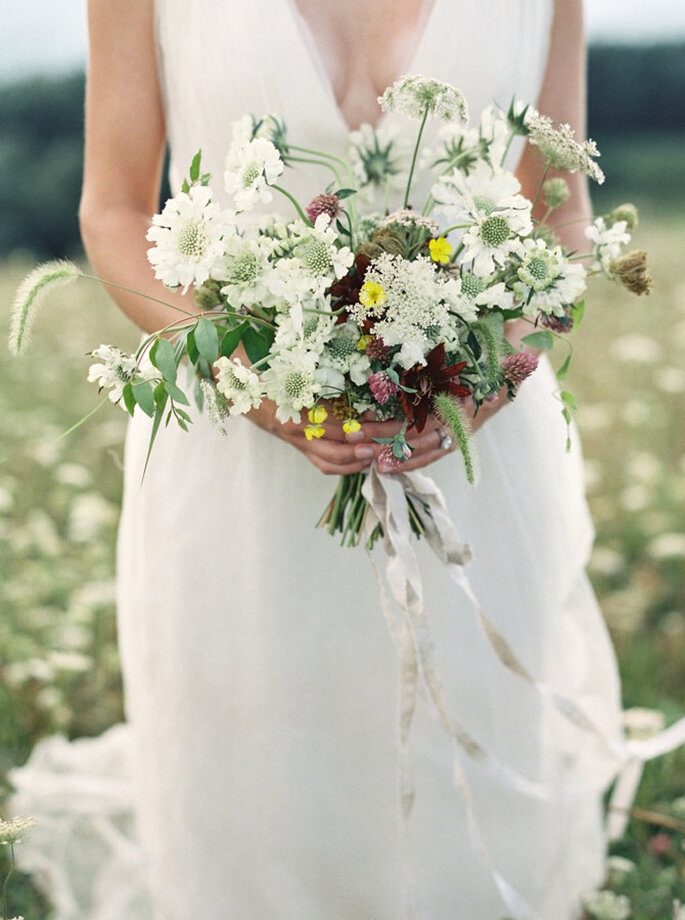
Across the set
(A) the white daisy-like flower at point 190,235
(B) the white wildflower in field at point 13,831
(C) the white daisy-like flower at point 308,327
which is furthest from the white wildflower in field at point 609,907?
(A) the white daisy-like flower at point 190,235

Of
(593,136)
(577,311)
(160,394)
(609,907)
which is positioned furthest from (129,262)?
(593,136)

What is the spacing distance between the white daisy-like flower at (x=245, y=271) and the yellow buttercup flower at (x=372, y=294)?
0.38 feet

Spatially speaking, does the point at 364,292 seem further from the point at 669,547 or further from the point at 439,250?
the point at 669,547

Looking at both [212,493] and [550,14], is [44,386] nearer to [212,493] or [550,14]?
[212,493]

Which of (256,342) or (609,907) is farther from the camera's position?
(609,907)

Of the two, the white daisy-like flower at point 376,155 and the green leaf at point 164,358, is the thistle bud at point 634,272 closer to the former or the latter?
the white daisy-like flower at point 376,155

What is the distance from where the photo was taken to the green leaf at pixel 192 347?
1.21 meters

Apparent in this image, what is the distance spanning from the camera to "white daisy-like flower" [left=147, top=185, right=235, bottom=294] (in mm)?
1169

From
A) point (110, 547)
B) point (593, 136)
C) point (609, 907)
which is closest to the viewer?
point (609, 907)

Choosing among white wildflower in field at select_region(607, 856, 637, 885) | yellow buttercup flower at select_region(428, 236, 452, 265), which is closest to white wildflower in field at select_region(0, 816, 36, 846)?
yellow buttercup flower at select_region(428, 236, 452, 265)

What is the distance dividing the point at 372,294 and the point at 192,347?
0.77 feet

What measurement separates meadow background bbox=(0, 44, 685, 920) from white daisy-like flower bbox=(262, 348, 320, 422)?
234 millimetres

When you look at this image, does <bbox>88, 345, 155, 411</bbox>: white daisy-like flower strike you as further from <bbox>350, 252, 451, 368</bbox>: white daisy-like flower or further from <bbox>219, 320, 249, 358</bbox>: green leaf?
<bbox>350, 252, 451, 368</bbox>: white daisy-like flower

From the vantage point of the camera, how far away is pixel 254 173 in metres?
1.20
